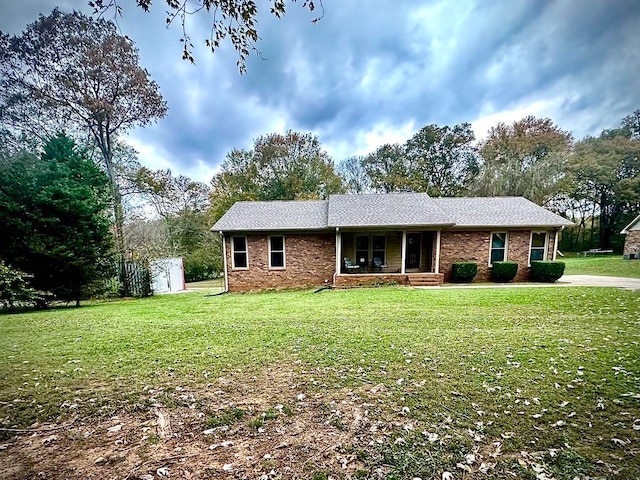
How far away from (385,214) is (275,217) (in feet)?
16.8

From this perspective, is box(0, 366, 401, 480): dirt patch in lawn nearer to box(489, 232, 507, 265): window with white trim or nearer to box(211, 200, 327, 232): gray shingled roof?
box(211, 200, 327, 232): gray shingled roof

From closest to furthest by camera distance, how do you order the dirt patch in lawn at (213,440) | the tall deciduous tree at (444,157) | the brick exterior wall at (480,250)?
1. the dirt patch in lawn at (213,440)
2. the brick exterior wall at (480,250)
3. the tall deciduous tree at (444,157)

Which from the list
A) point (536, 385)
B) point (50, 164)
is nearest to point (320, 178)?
point (50, 164)

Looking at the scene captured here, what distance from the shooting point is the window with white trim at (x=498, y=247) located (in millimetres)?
12406

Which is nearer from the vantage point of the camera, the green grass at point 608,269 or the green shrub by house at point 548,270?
the green shrub by house at point 548,270

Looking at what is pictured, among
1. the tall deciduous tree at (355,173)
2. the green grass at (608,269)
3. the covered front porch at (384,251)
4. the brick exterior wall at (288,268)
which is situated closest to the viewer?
the brick exterior wall at (288,268)

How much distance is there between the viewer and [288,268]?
12.7 m

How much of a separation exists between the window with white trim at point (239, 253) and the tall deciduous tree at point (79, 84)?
14.7 ft

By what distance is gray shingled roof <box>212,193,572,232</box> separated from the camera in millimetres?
12070

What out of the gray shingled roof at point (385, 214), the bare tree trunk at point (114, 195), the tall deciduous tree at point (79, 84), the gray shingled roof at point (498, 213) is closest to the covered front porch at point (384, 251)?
the gray shingled roof at point (385, 214)

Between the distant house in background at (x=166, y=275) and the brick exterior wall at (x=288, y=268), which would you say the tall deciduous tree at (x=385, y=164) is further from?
the distant house in background at (x=166, y=275)

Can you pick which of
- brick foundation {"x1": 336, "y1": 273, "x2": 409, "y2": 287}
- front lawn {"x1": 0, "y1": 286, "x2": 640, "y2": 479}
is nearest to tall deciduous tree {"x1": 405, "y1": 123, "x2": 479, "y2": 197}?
brick foundation {"x1": 336, "y1": 273, "x2": 409, "y2": 287}

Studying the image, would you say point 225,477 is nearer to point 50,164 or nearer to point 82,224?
point 50,164

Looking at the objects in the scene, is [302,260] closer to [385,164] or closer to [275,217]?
[275,217]
